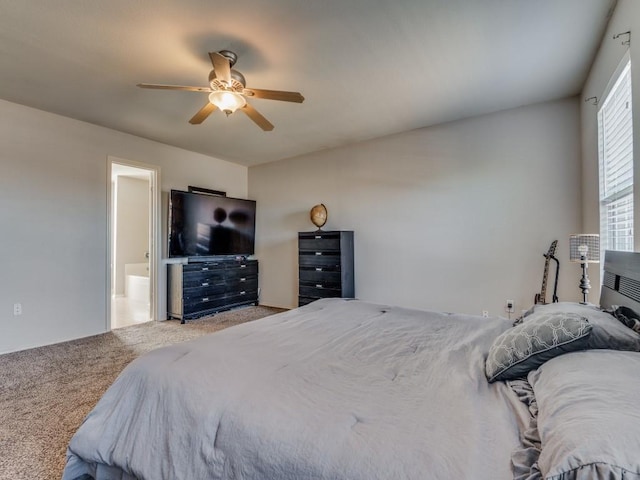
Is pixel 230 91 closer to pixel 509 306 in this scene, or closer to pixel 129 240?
pixel 509 306

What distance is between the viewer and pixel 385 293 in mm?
4250

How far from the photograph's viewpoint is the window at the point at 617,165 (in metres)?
1.98

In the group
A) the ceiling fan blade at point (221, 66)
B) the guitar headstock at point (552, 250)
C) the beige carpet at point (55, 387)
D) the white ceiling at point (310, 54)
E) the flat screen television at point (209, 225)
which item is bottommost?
the beige carpet at point (55, 387)

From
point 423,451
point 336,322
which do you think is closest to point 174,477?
point 423,451

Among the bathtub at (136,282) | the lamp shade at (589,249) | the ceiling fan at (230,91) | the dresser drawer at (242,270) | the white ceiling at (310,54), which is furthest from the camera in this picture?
the bathtub at (136,282)

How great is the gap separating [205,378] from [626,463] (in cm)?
116

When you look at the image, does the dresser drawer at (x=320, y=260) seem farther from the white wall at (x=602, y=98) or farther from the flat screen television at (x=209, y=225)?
the white wall at (x=602, y=98)

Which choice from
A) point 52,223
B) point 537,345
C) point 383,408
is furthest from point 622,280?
point 52,223

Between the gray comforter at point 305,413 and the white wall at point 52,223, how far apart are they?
114 inches

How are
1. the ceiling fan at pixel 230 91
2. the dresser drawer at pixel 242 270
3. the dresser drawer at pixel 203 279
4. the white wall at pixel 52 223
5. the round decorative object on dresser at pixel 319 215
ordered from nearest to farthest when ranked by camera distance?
the ceiling fan at pixel 230 91
the white wall at pixel 52 223
the dresser drawer at pixel 203 279
the round decorative object on dresser at pixel 319 215
the dresser drawer at pixel 242 270

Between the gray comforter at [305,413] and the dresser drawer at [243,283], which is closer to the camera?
the gray comforter at [305,413]

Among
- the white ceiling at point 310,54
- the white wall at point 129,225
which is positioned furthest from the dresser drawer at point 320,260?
the white wall at point 129,225

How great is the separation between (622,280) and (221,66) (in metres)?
2.71

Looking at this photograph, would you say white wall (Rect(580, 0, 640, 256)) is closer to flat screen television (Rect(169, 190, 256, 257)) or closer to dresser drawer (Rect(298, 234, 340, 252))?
dresser drawer (Rect(298, 234, 340, 252))
